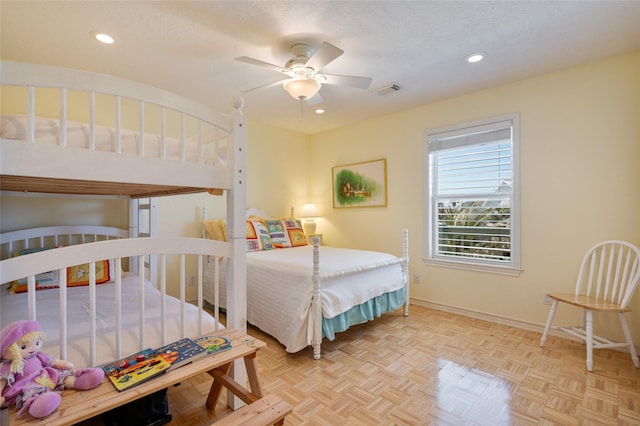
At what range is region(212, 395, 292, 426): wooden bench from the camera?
1.17 metres

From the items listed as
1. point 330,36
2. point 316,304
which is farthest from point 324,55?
point 316,304

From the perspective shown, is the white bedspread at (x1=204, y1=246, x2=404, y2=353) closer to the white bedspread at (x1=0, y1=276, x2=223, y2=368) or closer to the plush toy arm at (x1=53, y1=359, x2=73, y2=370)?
the white bedspread at (x1=0, y1=276, x2=223, y2=368)

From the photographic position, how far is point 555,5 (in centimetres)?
183

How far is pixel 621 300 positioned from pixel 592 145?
128cm

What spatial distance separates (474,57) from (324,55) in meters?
1.32

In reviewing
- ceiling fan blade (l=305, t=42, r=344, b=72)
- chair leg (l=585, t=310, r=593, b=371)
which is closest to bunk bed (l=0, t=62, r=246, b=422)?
ceiling fan blade (l=305, t=42, r=344, b=72)

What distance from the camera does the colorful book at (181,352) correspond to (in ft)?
4.08

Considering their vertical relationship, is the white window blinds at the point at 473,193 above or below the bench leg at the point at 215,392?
above

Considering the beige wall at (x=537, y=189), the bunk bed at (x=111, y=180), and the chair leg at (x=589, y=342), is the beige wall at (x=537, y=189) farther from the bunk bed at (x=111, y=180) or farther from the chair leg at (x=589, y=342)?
the bunk bed at (x=111, y=180)

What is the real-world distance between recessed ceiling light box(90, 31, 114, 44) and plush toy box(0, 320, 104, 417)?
204 cm

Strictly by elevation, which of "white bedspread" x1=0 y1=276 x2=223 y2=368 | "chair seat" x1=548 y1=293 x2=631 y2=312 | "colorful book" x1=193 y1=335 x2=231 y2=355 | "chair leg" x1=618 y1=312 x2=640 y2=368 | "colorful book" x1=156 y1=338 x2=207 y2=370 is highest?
"white bedspread" x1=0 y1=276 x2=223 y2=368

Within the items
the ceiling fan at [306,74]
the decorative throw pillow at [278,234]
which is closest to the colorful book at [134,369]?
the ceiling fan at [306,74]

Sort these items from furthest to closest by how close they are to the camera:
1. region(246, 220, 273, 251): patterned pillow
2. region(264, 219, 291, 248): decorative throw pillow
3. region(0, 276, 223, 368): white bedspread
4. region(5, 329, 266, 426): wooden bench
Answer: region(264, 219, 291, 248): decorative throw pillow, region(246, 220, 273, 251): patterned pillow, region(0, 276, 223, 368): white bedspread, region(5, 329, 266, 426): wooden bench

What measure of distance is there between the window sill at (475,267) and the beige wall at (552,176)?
0.05 m
